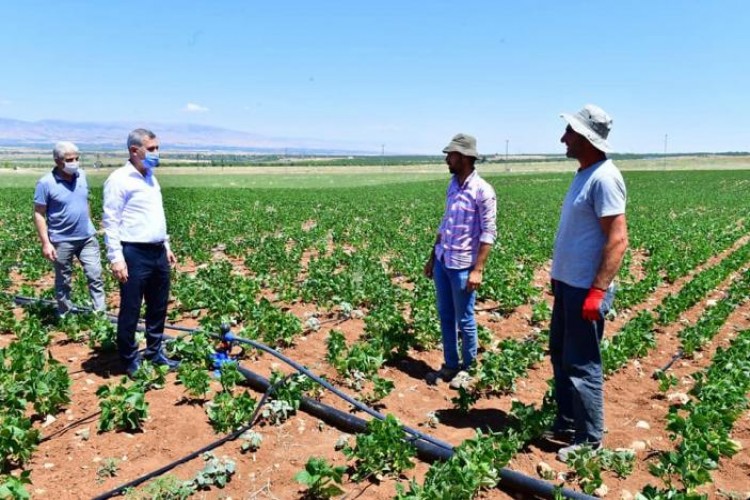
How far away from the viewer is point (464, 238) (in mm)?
5332

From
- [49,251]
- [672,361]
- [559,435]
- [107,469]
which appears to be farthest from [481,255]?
[49,251]

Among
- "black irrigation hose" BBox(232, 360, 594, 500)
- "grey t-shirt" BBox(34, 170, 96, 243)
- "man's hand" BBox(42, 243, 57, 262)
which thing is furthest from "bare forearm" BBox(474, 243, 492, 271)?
"man's hand" BBox(42, 243, 57, 262)

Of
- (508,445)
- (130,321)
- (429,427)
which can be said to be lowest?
(429,427)

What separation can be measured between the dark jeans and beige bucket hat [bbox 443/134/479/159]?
2990mm

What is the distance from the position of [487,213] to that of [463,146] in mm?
672

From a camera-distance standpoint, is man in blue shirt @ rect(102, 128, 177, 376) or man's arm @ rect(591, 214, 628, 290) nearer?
man's arm @ rect(591, 214, 628, 290)

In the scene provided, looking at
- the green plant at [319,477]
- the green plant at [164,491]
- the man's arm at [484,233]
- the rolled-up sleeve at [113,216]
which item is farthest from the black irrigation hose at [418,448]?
the man's arm at [484,233]

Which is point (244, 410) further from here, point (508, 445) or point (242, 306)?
point (242, 306)

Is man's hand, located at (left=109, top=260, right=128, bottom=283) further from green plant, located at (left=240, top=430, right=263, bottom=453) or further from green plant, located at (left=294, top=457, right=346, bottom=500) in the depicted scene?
green plant, located at (left=294, top=457, right=346, bottom=500)

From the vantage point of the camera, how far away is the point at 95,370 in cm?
579

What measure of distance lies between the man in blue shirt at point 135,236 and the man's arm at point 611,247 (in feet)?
13.0

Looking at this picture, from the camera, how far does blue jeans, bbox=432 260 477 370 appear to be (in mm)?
5393

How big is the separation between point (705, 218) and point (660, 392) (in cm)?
1892

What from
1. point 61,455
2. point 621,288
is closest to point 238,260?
point 621,288
